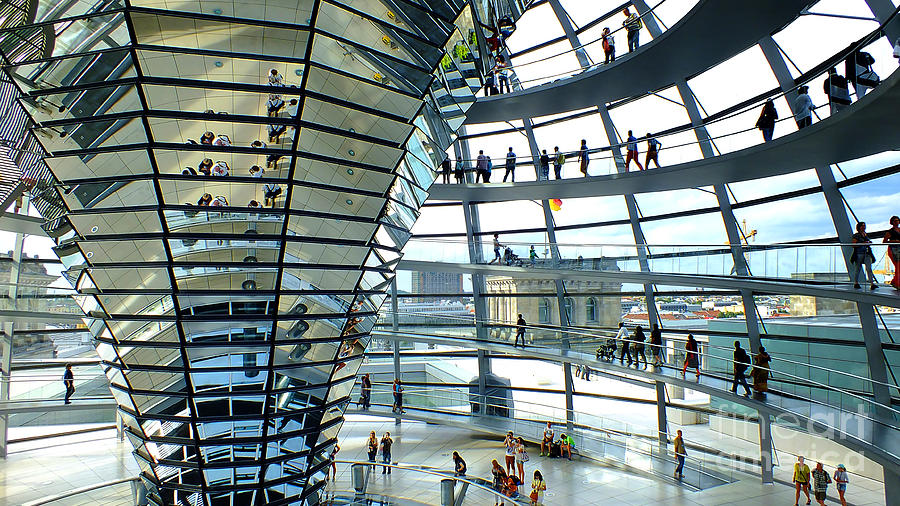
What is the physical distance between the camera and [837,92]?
12.6m

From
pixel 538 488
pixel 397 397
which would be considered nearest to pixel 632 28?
pixel 538 488

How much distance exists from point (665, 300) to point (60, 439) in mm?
24575

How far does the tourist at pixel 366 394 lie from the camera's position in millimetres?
24188

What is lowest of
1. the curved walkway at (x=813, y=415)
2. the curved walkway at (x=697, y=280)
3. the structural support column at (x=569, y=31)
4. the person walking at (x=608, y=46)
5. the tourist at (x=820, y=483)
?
the tourist at (x=820, y=483)

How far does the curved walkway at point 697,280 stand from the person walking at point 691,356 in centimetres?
192

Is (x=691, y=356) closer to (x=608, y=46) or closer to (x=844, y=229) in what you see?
(x=844, y=229)

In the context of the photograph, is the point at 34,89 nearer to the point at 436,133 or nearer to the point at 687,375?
the point at 436,133

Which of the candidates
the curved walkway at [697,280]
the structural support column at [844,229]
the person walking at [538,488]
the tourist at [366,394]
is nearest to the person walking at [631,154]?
the curved walkway at [697,280]

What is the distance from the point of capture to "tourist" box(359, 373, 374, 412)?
24188 mm

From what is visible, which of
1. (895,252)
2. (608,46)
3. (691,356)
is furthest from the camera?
(608,46)

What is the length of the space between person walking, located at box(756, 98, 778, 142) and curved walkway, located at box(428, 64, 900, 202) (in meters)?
0.79

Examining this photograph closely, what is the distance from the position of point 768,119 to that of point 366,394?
57.3 feet

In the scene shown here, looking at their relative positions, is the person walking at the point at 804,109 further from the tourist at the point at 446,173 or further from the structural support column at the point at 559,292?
the tourist at the point at 446,173

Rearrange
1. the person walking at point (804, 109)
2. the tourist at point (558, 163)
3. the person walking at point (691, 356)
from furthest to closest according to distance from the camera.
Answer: the tourist at point (558, 163)
the person walking at point (691, 356)
the person walking at point (804, 109)
